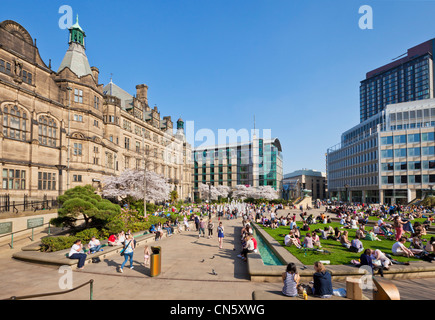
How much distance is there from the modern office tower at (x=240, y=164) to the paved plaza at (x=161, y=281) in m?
88.7

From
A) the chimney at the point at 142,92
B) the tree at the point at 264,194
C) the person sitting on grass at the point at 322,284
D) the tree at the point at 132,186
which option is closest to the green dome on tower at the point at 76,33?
the tree at the point at 132,186

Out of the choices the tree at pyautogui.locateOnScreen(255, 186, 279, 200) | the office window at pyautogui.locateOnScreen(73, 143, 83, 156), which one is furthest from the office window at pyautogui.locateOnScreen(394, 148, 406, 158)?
the office window at pyautogui.locateOnScreen(73, 143, 83, 156)

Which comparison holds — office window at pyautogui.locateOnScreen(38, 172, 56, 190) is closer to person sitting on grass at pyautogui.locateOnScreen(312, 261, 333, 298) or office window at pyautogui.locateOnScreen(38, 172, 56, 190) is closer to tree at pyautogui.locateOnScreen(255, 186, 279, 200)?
person sitting on grass at pyautogui.locateOnScreen(312, 261, 333, 298)

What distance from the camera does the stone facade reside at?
2533cm

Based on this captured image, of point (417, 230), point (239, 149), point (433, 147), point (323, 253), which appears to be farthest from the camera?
point (239, 149)

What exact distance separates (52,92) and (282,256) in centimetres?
3123

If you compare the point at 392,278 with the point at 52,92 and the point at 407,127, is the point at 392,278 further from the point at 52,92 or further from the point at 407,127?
the point at 407,127

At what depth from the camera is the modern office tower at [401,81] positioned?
454ft

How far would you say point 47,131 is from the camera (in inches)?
1169

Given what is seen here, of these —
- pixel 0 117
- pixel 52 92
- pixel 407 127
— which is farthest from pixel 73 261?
pixel 407 127

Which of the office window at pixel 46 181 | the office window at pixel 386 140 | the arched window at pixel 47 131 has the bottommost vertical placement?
the office window at pixel 46 181

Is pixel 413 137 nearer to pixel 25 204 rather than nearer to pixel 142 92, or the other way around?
pixel 142 92

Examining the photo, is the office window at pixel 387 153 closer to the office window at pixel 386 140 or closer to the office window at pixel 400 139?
the office window at pixel 386 140
